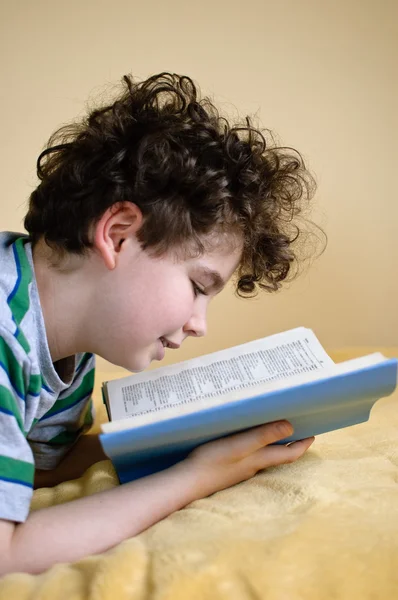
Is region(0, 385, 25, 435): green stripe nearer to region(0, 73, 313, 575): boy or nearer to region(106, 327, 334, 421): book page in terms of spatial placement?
region(0, 73, 313, 575): boy

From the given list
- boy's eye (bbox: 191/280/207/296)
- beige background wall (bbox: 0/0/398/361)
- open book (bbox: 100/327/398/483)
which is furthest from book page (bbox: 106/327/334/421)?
beige background wall (bbox: 0/0/398/361)

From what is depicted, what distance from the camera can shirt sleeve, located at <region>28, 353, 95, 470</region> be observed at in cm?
104

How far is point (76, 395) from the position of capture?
1.05 metres

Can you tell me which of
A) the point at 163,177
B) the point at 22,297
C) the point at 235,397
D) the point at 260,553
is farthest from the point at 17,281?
the point at 260,553

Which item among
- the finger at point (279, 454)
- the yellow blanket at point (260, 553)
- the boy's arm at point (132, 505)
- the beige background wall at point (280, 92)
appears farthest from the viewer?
the beige background wall at point (280, 92)

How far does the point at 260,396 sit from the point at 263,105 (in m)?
1.36

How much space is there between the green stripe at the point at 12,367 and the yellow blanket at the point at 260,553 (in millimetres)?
235

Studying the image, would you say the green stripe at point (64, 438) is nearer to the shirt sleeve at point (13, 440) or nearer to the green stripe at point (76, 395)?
the green stripe at point (76, 395)

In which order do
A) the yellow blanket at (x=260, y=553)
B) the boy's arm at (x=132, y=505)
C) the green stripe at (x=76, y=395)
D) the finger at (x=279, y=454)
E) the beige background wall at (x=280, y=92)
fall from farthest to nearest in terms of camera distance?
the beige background wall at (x=280, y=92) → the green stripe at (x=76, y=395) → the finger at (x=279, y=454) → the boy's arm at (x=132, y=505) → the yellow blanket at (x=260, y=553)

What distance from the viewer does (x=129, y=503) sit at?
0.74 m

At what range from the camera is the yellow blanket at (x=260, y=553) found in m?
0.55

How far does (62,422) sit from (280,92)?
123cm

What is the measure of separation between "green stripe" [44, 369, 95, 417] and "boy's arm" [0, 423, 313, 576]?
299mm

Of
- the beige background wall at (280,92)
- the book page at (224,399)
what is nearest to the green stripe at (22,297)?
the book page at (224,399)
